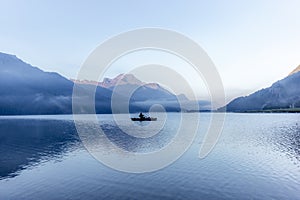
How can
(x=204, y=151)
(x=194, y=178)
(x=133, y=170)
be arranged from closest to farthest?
(x=194, y=178) → (x=133, y=170) → (x=204, y=151)

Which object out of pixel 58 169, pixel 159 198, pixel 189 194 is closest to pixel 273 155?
pixel 189 194

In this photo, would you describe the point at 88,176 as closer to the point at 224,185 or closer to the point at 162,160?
the point at 162,160

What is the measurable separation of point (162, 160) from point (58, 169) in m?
27.8

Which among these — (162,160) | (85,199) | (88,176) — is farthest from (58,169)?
(162,160)

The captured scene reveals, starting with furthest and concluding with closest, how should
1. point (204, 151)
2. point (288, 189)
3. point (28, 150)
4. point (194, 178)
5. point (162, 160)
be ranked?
point (28, 150), point (204, 151), point (162, 160), point (194, 178), point (288, 189)

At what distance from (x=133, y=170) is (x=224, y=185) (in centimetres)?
2183

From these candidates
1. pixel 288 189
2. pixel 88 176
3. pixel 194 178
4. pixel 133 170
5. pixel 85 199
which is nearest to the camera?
pixel 85 199

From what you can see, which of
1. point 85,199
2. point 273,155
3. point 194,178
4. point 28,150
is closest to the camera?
point 85,199

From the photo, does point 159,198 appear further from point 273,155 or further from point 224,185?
point 273,155

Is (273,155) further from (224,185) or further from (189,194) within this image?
(189,194)

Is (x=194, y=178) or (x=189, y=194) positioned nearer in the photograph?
(x=189, y=194)

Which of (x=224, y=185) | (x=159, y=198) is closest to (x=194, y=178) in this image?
(x=224, y=185)

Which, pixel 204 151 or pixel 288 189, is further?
pixel 204 151

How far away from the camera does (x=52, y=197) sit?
34906 mm
